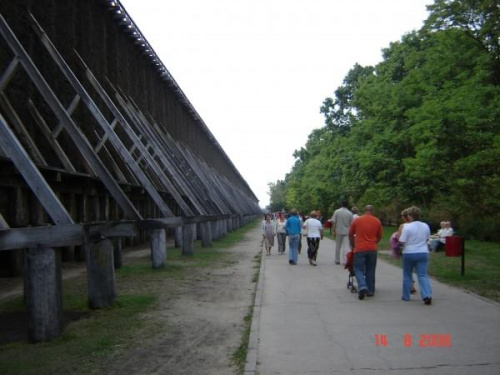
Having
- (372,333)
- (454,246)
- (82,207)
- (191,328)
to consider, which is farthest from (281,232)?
(372,333)

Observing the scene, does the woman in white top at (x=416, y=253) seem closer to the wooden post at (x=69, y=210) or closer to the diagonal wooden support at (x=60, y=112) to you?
the diagonal wooden support at (x=60, y=112)

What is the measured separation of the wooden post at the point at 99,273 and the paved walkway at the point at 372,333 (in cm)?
249

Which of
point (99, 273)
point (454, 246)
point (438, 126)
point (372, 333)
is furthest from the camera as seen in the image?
point (438, 126)

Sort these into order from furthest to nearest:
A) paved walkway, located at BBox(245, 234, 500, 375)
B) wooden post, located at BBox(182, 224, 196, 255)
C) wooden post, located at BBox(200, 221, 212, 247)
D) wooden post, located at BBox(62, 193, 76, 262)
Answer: wooden post, located at BBox(200, 221, 212, 247)
wooden post, located at BBox(182, 224, 196, 255)
wooden post, located at BBox(62, 193, 76, 262)
paved walkway, located at BBox(245, 234, 500, 375)

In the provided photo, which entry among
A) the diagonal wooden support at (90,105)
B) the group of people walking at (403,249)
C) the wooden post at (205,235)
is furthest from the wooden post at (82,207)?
the group of people walking at (403,249)

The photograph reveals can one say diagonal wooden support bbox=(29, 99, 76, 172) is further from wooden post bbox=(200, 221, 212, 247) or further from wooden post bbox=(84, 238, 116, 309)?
wooden post bbox=(200, 221, 212, 247)

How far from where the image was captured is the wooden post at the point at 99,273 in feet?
26.2

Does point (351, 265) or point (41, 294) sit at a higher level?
point (41, 294)

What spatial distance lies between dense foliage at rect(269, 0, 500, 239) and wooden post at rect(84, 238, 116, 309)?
27.5ft

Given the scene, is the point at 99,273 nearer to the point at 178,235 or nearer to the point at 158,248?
the point at 158,248

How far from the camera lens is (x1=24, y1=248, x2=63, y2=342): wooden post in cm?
622
